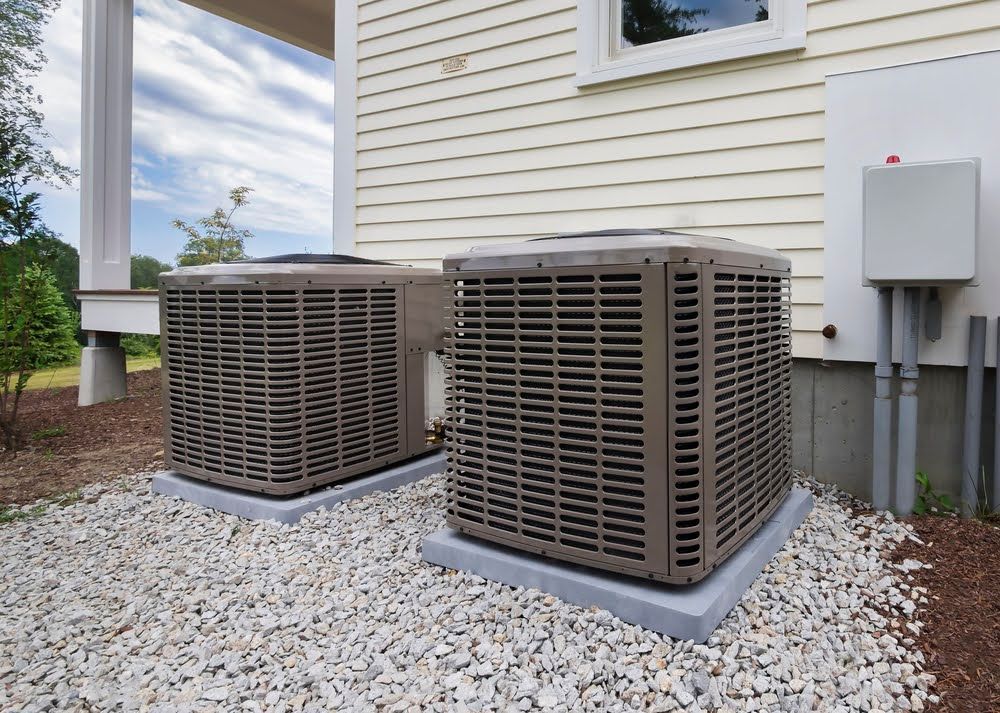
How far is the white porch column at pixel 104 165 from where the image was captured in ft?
19.2

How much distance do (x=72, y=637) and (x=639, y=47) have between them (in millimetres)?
3411

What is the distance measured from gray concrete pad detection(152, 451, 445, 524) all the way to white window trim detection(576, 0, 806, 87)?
7.27 feet

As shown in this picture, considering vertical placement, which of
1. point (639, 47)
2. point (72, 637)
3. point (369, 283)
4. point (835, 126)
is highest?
point (639, 47)

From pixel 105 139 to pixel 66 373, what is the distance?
141 inches

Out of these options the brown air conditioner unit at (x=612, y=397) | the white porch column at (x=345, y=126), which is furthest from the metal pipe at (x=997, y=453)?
the white porch column at (x=345, y=126)

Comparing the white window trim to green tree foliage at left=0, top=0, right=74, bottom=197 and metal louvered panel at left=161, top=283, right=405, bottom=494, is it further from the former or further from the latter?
green tree foliage at left=0, top=0, right=74, bottom=197

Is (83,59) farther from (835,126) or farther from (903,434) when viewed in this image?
(903,434)

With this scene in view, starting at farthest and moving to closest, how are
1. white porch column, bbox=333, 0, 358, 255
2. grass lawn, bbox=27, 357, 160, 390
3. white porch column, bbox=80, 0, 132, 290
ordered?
grass lawn, bbox=27, 357, 160, 390 → white porch column, bbox=80, 0, 132, 290 → white porch column, bbox=333, 0, 358, 255

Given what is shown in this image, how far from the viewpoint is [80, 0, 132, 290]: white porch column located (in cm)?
584

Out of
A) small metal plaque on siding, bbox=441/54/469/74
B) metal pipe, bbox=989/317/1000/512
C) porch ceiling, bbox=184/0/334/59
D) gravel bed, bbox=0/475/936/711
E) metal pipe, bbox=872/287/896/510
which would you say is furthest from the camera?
porch ceiling, bbox=184/0/334/59

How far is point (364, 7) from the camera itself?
13.8 feet

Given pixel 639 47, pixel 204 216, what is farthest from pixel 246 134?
pixel 639 47

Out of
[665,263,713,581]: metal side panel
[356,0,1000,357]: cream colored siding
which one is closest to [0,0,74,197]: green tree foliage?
[356,0,1000,357]: cream colored siding

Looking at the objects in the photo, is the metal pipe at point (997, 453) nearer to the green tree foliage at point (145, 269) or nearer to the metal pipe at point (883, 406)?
the metal pipe at point (883, 406)
